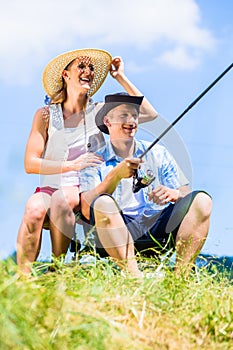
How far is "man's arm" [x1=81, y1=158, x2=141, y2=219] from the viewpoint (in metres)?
3.51

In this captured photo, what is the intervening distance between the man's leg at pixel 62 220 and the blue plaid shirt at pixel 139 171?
14 centimetres

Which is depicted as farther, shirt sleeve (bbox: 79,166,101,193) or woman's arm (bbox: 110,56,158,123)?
woman's arm (bbox: 110,56,158,123)

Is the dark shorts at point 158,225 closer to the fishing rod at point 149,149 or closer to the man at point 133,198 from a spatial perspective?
the man at point 133,198

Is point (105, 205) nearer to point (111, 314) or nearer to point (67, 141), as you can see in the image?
point (67, 141)

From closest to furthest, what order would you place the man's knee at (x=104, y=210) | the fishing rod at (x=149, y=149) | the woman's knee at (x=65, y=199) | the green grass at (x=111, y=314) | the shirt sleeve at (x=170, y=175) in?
the green grass at (x=111, y=314), the man's knee at (x=104, y=210), the woman's knee at (x=65, y=199), the fishing rod at (x=149, y=149), the shirt sleeve at (x=170, y=175)

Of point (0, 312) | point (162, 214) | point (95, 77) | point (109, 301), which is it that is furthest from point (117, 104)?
point (0, 312)

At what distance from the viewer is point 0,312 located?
6.11ft

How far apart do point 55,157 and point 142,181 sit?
0.50 m

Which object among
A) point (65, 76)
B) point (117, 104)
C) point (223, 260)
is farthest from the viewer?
point (65, 76)

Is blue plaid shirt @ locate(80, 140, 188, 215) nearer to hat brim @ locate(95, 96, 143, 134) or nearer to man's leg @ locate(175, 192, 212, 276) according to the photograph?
hat brim @ locate(95, 96, 143, 134)

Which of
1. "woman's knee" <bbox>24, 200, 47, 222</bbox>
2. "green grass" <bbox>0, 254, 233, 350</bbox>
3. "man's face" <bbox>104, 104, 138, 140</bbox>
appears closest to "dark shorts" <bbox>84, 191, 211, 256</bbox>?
"woman's knee" <bbox>24, 200, 47, 222</bbox>

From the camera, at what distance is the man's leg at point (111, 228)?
3.36 m

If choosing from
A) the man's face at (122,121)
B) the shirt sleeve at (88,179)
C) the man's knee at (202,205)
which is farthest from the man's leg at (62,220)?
the man's knee at (202,205)

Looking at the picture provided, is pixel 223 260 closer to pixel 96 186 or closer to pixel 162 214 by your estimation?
pixel 162 214
